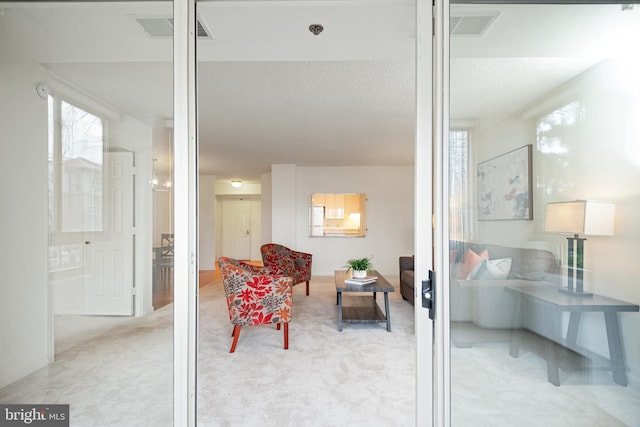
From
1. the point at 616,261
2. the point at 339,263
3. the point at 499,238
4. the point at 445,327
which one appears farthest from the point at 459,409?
the point at 339,263

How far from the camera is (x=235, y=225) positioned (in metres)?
9.49

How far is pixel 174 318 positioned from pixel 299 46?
5.53 ft

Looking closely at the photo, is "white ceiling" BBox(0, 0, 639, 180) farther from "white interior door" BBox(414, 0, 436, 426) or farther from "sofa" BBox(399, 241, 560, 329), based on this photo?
"sofa" BBox(399, 241, 560, 329)

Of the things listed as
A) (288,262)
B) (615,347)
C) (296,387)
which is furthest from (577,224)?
(288,262)

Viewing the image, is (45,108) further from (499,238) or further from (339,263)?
(339,263)

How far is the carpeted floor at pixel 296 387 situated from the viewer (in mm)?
1267

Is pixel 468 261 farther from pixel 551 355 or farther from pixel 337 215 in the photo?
pixel 337 215

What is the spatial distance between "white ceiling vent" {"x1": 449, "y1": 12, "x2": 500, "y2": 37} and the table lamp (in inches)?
30.7

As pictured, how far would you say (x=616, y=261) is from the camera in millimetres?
1301

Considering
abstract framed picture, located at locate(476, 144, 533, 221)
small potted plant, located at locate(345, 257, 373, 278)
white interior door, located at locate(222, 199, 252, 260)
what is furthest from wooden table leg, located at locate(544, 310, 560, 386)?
white interior door, located at locate(222, 199, 252, 260)

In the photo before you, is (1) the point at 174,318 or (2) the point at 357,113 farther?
(2) the point at 357,113

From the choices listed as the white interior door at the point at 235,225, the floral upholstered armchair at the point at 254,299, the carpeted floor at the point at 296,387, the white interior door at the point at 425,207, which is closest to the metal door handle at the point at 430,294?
the white interior door at the point at 425,207

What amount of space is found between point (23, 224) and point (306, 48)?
1.95 meters

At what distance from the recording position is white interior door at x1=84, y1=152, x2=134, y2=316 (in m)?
1.49
